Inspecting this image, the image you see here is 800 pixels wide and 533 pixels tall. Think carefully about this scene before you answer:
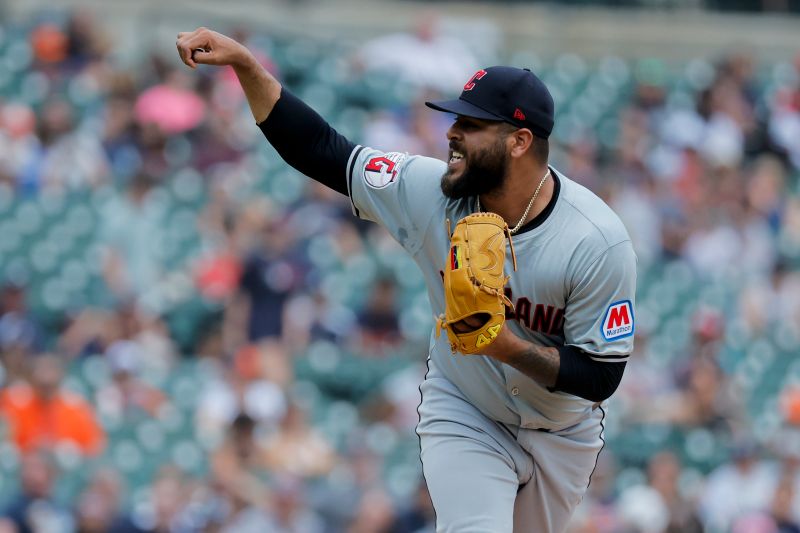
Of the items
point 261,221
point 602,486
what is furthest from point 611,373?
point 261,221

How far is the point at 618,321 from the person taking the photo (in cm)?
396

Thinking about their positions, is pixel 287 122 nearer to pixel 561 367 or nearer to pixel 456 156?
pixel 456 156

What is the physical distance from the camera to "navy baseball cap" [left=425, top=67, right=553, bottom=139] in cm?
391

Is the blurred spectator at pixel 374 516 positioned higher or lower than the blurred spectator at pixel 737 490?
higher

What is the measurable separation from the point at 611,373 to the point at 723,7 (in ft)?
38.6

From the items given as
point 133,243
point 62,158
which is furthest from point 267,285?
point 62,158

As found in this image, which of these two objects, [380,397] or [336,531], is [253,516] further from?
[380,397]

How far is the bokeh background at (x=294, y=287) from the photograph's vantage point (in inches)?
312

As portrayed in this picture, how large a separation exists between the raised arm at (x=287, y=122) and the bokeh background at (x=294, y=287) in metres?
3.69

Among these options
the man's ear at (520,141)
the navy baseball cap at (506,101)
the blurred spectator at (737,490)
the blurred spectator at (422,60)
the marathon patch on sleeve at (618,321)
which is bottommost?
the blurred spectator at (737,490)

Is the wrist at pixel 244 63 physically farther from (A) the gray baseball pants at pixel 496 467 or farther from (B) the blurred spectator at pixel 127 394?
(B) the blurred spectator at pixel 127 394

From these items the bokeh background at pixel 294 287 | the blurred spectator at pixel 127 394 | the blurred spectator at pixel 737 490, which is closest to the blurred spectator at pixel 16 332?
the bokeh background at pixel 294 287

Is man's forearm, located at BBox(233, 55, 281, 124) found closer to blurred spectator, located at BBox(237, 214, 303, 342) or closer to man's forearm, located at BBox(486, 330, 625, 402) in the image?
man's forearm, located at BBox(486, 330, 625, 402)

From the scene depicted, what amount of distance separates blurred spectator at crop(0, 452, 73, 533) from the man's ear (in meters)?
4.28
